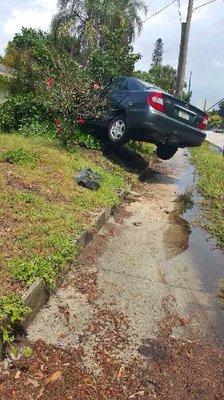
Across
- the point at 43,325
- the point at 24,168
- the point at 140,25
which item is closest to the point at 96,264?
the point at 43,325

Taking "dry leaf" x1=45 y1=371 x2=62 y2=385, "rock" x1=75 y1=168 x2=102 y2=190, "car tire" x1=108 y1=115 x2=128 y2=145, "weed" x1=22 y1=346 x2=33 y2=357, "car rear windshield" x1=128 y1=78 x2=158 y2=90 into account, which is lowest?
"weed" x1=22 y1=346 x2=33 y2=357

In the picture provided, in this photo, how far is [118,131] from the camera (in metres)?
9.77

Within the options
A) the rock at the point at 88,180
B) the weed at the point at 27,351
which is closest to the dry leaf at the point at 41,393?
the weed at the point at 27,351

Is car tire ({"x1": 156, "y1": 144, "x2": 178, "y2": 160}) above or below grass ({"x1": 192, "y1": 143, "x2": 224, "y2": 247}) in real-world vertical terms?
above

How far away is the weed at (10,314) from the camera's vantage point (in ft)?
10.3

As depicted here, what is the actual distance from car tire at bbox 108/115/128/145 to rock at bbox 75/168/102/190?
7.31 feet

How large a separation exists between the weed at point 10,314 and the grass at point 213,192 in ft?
11.6

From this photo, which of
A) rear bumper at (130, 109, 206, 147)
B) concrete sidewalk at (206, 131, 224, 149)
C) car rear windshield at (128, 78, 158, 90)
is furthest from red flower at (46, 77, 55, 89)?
concrete sidewalk at (206, 131, 224, 149)

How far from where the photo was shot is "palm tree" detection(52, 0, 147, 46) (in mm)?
29562

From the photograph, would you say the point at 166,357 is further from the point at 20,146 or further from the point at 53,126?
the point at 53,126

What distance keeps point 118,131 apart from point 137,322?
653cm

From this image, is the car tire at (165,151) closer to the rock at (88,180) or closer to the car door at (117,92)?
the car door at (117,92)

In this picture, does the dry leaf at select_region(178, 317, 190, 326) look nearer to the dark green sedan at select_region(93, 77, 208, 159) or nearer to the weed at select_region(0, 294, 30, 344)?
the weed at select_region(0, 294, 30, 344)

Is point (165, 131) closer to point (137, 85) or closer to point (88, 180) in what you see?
point (137, 85)
